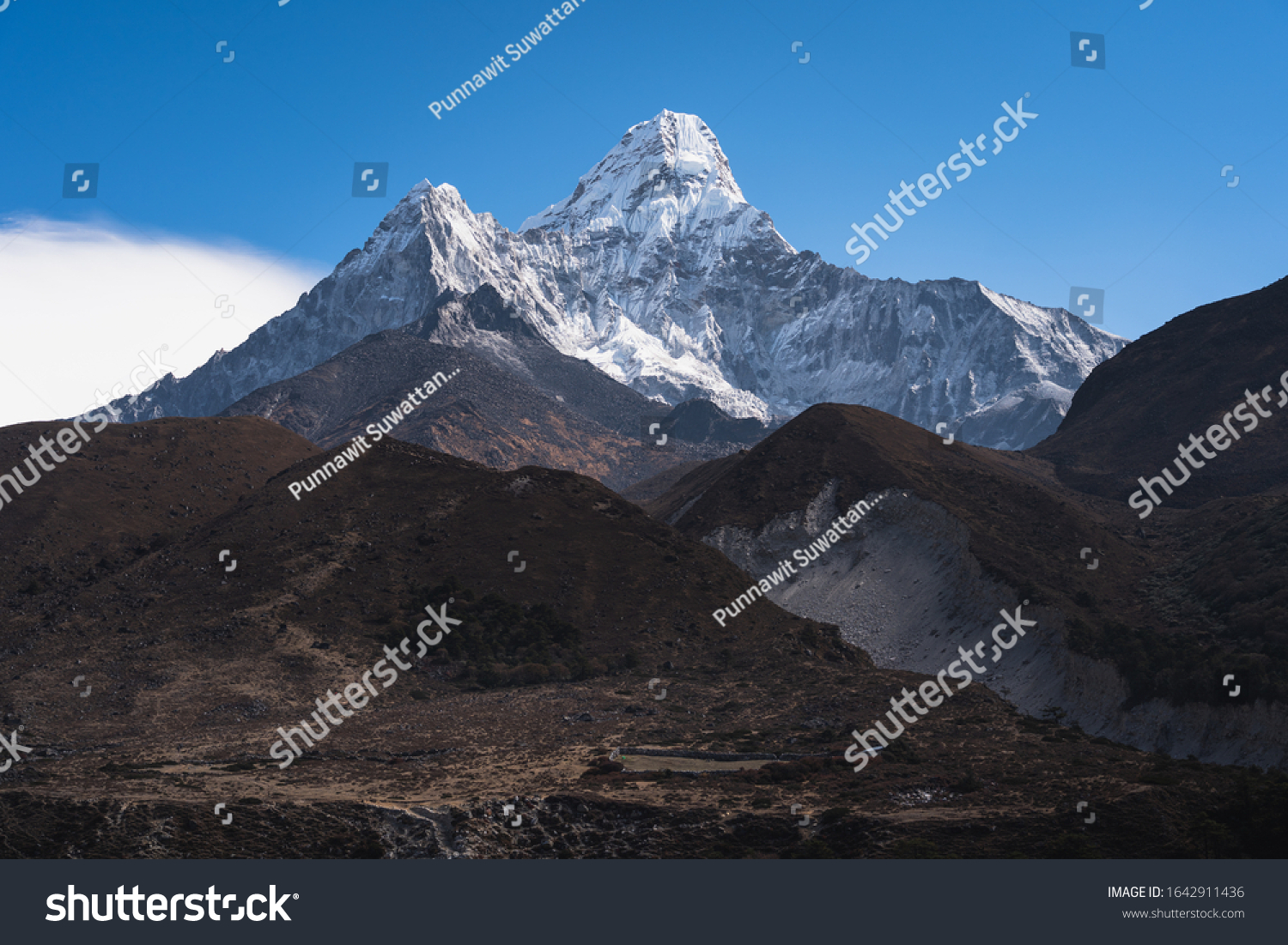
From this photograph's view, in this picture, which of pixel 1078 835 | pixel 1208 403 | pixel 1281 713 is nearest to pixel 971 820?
pixel 1078 835

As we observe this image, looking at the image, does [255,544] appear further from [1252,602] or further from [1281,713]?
[1252,602]

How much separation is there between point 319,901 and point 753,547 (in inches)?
3823

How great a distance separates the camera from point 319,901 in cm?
3334

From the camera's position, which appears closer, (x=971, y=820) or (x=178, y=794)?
(x=971, y=820)

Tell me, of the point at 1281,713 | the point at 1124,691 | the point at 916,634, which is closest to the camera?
the point at 1281,713
